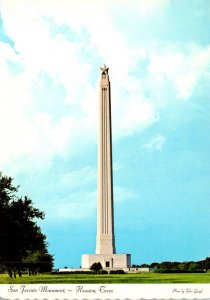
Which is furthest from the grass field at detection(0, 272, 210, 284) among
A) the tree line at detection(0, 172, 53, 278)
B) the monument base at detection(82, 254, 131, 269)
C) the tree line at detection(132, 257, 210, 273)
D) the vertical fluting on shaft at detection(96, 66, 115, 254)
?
the vertical fluting on shaft at detection(96, 66, 115, 254)

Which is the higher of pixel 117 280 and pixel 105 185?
pixel 105 185

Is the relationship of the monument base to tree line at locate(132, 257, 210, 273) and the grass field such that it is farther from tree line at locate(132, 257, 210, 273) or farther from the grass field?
the grass field

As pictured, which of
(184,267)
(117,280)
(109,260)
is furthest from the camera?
(109,260)

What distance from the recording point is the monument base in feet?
130

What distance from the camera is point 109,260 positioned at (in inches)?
1580

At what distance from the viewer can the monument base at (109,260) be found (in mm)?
39594

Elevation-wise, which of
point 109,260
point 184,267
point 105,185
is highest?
point 105,185

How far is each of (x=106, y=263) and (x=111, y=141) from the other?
401 inches

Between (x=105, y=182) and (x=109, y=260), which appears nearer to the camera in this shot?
(x=109, y=260)

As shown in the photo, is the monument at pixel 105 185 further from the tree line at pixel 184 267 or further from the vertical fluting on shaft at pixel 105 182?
the tree line at pixel 184 267

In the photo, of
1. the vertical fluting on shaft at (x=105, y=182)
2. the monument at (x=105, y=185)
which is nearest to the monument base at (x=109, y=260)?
the monument at (x=105, y=185)

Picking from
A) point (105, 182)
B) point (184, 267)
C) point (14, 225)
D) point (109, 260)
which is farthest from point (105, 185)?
point (14, 225)

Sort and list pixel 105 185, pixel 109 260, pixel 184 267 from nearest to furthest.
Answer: pixel 184 267
pixel 109 260
pixel 105 185

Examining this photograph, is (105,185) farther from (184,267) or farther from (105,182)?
(184,267)
